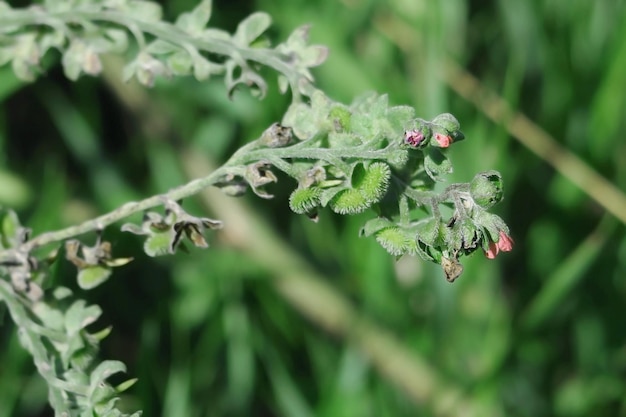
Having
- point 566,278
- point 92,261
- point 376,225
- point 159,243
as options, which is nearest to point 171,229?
point 159,243

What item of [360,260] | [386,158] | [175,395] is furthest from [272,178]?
[360,260]

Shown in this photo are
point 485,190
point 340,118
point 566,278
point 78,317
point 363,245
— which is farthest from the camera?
point 363,245

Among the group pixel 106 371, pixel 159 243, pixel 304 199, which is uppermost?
pixel 304 199

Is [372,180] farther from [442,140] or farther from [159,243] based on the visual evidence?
[159,243]

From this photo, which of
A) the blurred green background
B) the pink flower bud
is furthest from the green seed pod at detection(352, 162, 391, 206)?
the blurred green background

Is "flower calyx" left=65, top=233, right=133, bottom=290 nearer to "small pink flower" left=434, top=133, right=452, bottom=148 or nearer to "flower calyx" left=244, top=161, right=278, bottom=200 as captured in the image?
"flower calyx" left=244, top=161, right=278, bottom=200

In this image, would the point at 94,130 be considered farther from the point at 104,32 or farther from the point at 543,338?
the point at 543,338
